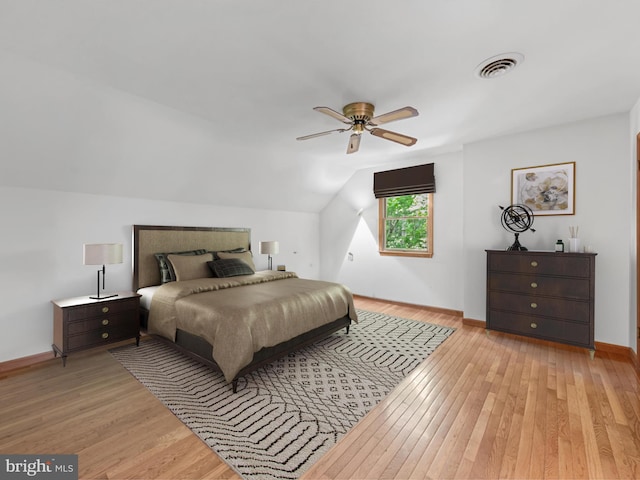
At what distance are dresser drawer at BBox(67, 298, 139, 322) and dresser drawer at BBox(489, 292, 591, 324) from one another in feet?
13.9

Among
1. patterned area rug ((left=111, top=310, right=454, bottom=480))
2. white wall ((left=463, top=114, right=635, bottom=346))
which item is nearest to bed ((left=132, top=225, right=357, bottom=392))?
patterned area rug ((left=111, top=310, right=454, bottom=480))

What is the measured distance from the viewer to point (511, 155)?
3830mm

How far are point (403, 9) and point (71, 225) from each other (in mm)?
3779

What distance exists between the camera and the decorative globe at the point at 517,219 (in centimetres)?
364

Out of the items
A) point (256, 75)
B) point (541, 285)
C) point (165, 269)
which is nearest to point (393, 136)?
point (256, 75)

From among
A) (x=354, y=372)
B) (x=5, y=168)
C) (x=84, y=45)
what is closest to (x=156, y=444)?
(x=354, y=372)

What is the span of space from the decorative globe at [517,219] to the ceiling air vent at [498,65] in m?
1.94

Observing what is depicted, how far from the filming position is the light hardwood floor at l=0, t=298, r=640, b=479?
1.67m

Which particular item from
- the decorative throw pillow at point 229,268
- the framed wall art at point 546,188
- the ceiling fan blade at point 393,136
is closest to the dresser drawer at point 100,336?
the decorative throw pillow at point 229,268

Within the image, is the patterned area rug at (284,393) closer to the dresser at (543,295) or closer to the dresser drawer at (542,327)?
the dresser drawer at (542,327)

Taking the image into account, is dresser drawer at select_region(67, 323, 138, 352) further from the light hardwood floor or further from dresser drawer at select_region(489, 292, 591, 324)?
dresser drawer at select_region(489, 292, 591, 324)

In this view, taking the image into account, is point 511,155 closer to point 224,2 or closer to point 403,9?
point 403,9

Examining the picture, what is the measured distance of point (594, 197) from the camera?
334cm

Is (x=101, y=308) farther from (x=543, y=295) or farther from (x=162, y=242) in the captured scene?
(x=543, y=295)
